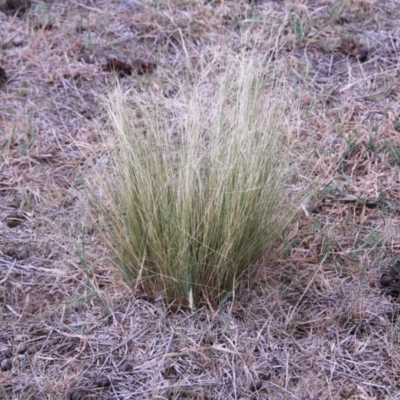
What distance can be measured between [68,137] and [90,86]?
357 mm

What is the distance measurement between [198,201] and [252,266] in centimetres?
32

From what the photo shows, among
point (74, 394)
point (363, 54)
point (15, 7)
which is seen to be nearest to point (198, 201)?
point (74, 394)

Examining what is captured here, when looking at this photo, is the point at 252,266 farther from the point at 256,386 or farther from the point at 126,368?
the point at 126,368

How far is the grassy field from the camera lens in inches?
89.5

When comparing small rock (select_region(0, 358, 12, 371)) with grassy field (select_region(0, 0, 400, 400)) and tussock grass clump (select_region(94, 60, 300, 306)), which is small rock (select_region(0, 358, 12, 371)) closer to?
grassy field (select_region(0, 0, 400, 400))

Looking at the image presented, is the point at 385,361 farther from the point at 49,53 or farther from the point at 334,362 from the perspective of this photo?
the point at 49,53

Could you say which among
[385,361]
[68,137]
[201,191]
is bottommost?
[385,361]

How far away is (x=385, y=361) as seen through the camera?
2.29 meters

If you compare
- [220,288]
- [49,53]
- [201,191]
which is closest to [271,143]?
[201,191]

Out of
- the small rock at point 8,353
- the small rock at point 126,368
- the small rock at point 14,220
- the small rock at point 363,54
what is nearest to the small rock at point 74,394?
the small rock at point 126,368

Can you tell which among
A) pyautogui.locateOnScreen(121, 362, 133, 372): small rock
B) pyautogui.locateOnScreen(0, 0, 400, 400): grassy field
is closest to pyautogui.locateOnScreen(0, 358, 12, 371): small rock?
pyautogui.locateOnScreen(0, 0, 400, 400): grassy field

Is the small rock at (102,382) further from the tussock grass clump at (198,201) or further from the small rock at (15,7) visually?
the small rock at (15,7)

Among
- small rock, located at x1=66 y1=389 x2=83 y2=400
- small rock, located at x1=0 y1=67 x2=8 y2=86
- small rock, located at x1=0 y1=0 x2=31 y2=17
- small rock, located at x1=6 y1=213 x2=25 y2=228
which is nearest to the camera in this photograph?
small rock, located at x1=66 y1=389 x2=83 y2=400

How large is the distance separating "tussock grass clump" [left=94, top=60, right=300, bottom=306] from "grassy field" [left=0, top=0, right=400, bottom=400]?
Result: 0.28 ft
